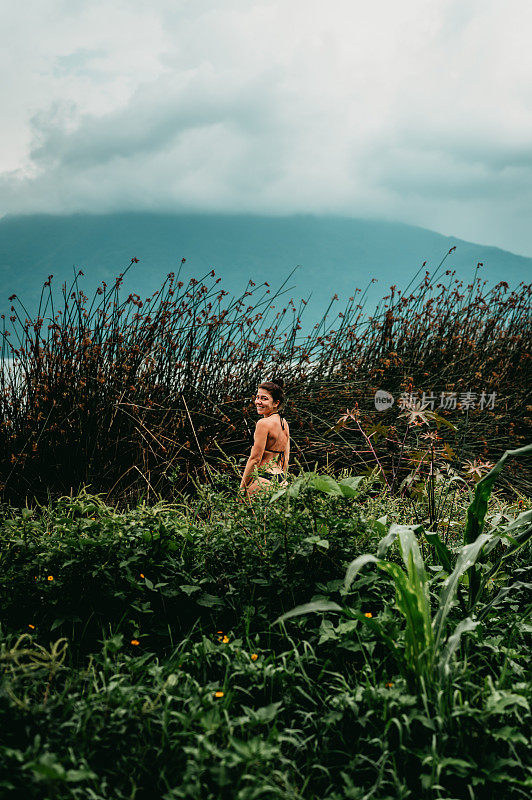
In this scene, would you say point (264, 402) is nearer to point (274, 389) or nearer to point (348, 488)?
point (274, 389)

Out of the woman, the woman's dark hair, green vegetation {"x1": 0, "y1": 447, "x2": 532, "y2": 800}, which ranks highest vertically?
the woman's dark hair

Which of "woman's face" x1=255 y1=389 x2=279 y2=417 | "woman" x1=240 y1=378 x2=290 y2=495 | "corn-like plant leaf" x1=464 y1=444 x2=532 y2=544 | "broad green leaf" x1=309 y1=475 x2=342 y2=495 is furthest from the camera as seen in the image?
"woman's face" x1=255 y1=389 x2=279 y2=417

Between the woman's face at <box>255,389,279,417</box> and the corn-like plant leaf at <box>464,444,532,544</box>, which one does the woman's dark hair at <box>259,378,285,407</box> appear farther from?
the corn-like plant leaf at <box>464,444,532,544</box>

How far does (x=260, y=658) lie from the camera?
72.9 inches

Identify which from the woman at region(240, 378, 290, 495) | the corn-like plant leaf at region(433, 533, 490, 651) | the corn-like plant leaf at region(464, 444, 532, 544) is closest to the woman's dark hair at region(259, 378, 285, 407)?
the woman at region(240, 378, 290, 495)

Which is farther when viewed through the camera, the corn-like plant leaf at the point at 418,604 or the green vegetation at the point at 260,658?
the corn-like plant leaf at the point at 418,604

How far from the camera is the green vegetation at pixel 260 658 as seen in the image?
1425mm

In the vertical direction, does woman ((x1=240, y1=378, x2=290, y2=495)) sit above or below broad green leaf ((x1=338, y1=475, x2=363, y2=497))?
above

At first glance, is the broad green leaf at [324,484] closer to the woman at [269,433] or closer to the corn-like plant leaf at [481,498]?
the corn-like plant leaf at [481,498]

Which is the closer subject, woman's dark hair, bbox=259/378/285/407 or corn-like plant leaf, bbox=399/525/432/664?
corn-like plant leaf, bbox=399/525/432/664

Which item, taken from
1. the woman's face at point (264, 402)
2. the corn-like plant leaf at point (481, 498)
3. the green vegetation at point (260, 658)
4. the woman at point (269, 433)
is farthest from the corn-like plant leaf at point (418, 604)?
the woman's face at point (264, 402)

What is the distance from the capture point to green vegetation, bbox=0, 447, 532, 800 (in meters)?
1.42

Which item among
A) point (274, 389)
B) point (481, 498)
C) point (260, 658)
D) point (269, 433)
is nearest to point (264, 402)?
point (274, 389)

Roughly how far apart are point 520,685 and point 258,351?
3.52 metres
